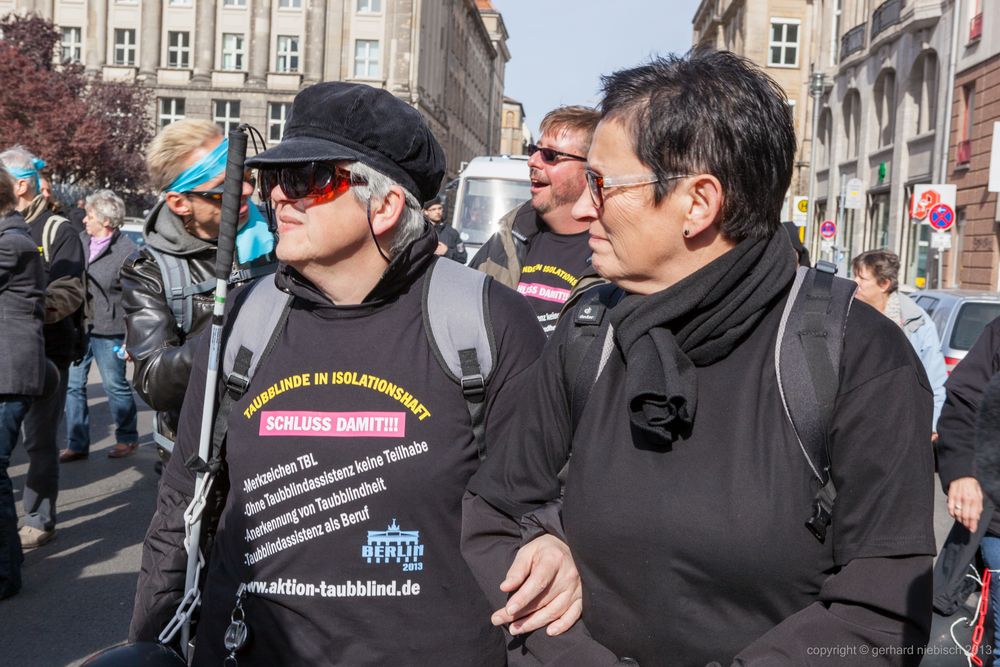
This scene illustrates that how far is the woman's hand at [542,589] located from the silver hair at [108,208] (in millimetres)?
8130

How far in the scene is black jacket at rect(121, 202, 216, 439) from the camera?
11.7ft

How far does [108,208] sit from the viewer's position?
30.5 feet

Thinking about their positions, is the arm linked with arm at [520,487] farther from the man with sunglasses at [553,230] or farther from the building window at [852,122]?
the building window at [852,122]

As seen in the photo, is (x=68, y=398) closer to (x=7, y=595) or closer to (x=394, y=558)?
(x=7, y=595)

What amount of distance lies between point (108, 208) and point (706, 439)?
835 cm

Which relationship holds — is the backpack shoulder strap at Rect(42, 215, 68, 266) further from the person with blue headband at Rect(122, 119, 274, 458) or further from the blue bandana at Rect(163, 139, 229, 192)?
the blue bandana at Rect(163, 139, 229, 192)

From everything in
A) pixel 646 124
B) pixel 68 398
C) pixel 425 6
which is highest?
pixel 425 6

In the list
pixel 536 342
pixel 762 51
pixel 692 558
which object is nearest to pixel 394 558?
pixel 536 342

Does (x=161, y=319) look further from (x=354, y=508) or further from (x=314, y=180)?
(x=354, y=508)

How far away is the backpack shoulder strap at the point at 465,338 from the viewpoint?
2430 millimetres

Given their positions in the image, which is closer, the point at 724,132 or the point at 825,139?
the point at 724,132

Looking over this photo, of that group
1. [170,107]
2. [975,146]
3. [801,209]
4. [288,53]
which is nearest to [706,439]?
[975,146]

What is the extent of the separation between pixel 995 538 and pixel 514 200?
15.6m

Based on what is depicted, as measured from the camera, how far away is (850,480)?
69.8 inches
